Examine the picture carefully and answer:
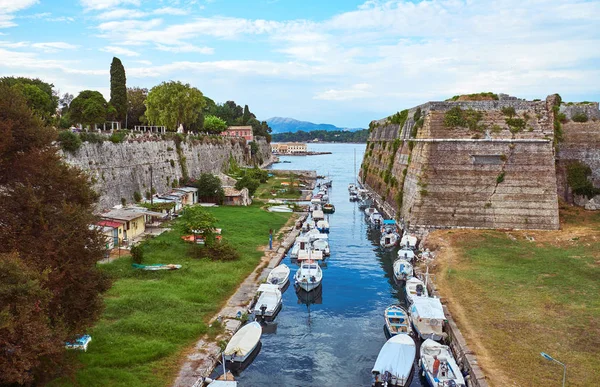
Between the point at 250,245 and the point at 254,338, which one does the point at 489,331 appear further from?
the point at 250,245

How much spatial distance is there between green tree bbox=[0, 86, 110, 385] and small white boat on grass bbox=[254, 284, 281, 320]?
836 centimetres

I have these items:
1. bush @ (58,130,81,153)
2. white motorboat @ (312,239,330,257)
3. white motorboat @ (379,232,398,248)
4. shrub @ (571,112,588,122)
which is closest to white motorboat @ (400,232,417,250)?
white motorboat @ (379,232,398,248)

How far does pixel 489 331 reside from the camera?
685 inches

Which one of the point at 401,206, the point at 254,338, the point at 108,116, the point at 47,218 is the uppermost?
the point at 108,116

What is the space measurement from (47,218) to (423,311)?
13560 mm

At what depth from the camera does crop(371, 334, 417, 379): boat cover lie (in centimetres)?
1554

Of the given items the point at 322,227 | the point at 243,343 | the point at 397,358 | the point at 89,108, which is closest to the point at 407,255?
the point at 322,227

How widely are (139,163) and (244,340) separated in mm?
27877

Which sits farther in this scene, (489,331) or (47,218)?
(489,331)

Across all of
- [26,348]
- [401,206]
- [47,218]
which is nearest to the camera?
[26,348]

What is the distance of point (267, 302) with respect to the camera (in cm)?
2116

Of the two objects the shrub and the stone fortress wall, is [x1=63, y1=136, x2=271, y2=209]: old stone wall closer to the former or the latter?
the stone fortress wall

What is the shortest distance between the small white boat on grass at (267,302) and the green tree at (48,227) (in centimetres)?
836

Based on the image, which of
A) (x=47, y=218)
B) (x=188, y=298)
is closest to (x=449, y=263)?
(x=188, y=298)
